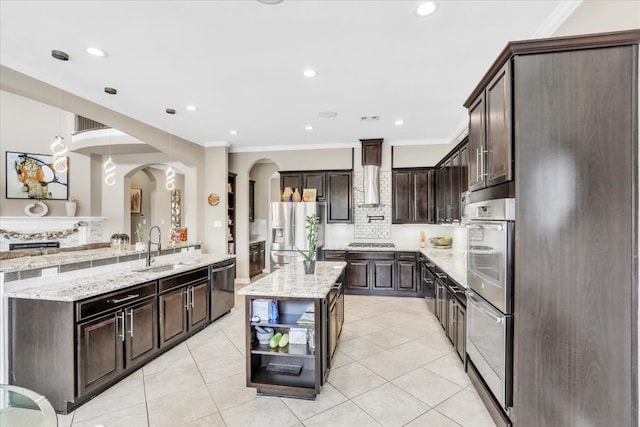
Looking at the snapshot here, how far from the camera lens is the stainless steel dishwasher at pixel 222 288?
13.1ft

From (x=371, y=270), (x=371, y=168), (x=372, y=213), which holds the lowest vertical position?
(x=371, y=270)

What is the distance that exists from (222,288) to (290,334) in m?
2.06

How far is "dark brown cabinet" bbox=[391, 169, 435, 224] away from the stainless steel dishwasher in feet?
10.3

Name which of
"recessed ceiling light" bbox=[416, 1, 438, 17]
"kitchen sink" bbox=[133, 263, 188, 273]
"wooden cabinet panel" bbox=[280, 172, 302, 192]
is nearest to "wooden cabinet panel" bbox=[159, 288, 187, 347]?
"kitchen sink" bbox=[133, 263, 188, 273]

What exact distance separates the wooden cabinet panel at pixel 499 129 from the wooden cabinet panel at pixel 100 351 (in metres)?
3.17

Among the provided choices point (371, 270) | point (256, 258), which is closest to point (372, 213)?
point (371, 270)

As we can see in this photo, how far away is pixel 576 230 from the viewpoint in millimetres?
1613

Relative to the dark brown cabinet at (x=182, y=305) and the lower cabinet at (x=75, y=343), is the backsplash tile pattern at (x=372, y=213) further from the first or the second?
the lower cabinet at (x=75, y=343)

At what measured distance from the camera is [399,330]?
382 centimetres

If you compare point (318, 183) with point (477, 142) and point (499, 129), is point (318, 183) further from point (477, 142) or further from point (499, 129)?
point (499, 129)

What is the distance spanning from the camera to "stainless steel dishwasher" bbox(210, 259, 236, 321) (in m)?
3.99

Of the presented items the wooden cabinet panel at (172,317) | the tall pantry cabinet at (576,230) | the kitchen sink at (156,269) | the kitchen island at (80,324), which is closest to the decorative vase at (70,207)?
the kitchen sink at (156,269)

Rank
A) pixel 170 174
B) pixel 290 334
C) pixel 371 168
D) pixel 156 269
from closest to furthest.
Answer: pixel 290 334
pixel 156 269
pixel 170 174
pixel 371 168

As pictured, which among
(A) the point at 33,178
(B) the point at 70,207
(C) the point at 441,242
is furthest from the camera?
(B) the point at 70,207
